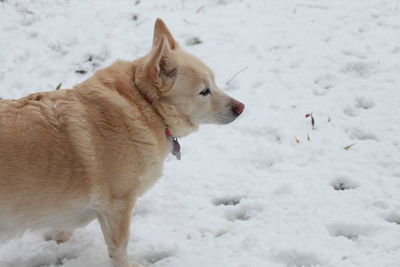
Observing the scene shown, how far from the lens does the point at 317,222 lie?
366cm

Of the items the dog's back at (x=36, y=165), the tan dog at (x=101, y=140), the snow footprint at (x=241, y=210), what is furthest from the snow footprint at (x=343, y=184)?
the dog's back at (x=36, y=165)

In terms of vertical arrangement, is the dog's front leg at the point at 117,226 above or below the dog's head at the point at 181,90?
below

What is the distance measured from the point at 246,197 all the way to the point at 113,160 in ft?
4.64

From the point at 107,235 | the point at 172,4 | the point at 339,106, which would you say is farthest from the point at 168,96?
the point at 172,4

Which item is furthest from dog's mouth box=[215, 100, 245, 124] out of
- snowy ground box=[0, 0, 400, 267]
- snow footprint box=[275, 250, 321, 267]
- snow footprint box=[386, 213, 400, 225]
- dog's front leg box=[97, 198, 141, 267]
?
snow footprint box=[386, 213, 400, 225]

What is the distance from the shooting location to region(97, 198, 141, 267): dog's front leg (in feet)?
10.4

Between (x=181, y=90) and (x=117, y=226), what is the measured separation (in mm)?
1079

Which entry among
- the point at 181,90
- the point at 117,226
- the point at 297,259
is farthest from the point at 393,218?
the point at 117,226

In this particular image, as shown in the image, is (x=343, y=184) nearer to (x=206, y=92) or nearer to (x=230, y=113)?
(x=230, y=113)

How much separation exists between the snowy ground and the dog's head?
0.84 m

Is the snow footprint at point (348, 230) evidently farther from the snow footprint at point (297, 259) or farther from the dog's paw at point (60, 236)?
the dog's paw at point (60, 236)

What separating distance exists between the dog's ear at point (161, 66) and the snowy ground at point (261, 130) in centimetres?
124

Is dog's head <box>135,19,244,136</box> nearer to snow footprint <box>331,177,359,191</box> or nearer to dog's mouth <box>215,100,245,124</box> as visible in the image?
dog's mouth <box>215,100,245,124</box>

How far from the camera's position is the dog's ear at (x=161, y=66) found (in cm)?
320
